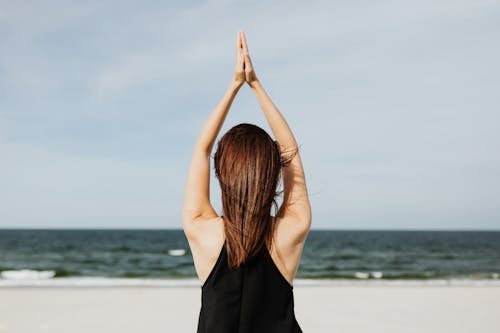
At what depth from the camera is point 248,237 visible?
59.7 inches

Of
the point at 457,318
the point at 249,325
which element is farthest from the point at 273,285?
the point at 457,318

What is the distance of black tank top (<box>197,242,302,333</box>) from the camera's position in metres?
1.56

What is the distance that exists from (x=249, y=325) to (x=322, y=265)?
23796 millimetres

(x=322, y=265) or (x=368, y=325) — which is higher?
(x=368, y=325)

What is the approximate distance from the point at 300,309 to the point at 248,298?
20.2 ft

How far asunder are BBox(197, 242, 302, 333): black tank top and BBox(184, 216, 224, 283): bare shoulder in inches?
0.8

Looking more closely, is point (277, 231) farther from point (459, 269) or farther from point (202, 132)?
point (459, 269)

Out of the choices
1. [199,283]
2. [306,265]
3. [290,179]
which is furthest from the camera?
[306,265]

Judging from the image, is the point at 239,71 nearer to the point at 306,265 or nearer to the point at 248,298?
the point at 248,298

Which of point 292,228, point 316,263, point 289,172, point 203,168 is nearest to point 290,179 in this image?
point 289,172

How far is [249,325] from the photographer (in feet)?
5.20

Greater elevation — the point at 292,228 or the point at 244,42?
the point at 244,42

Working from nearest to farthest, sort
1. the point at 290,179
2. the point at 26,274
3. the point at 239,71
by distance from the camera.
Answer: the point at 290,179, the point at 239,71, the point at 26,274

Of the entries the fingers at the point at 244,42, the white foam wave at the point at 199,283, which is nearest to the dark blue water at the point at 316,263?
the white foam wave at the point at 199,283
